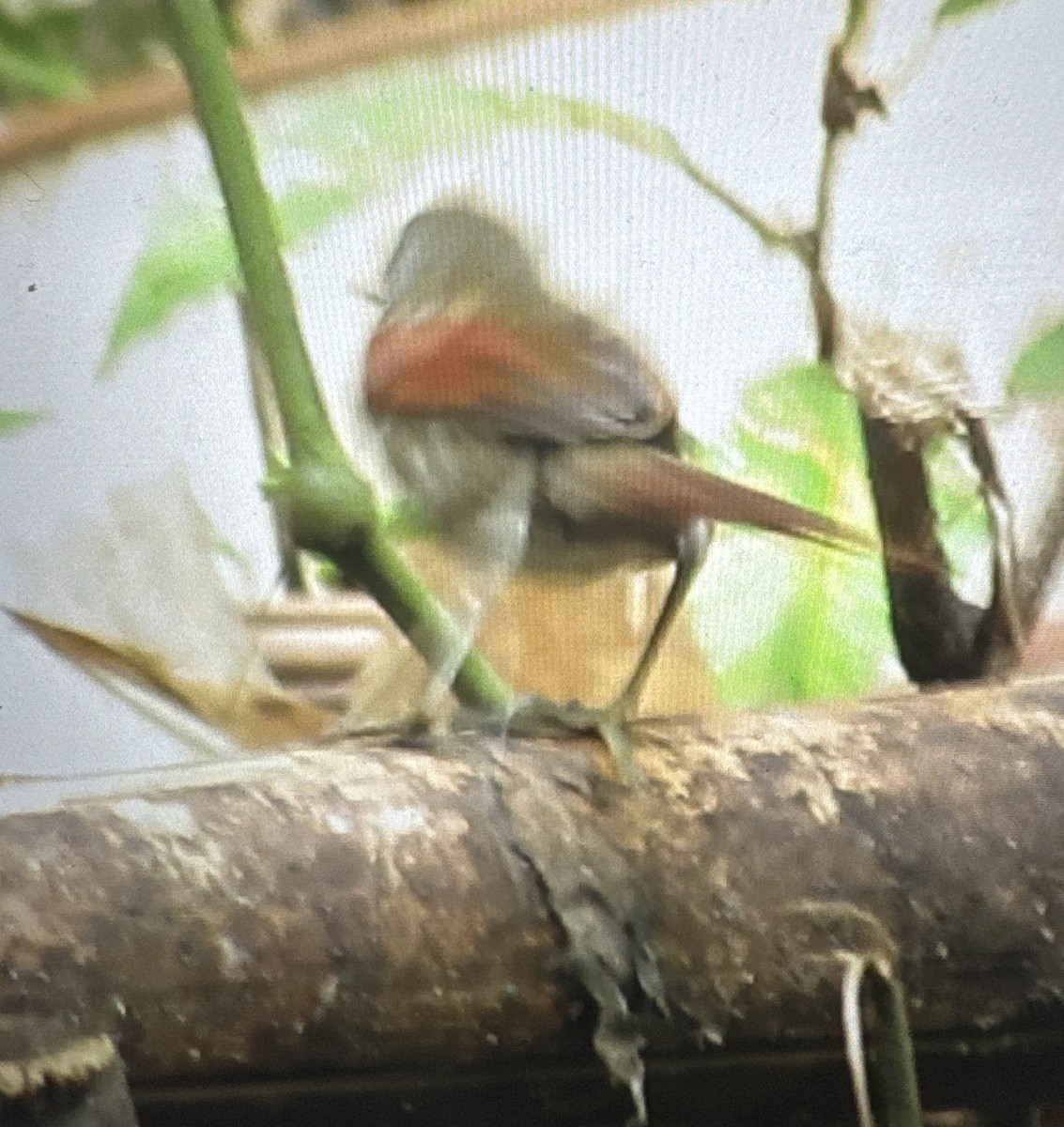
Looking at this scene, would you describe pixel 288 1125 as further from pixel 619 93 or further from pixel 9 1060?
pixel 619 93

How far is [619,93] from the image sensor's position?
522 mm

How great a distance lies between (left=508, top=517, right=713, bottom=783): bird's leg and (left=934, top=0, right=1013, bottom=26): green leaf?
220 millimetres

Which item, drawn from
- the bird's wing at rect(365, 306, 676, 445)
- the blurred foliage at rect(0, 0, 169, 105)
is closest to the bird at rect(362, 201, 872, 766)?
the bird's wing at rect(365, 306, 676, 445)

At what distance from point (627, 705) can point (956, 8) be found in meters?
0.30

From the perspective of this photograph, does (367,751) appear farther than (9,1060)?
Yes

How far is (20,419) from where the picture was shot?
0.58 m

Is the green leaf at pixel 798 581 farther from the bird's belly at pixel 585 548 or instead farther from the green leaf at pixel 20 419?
the green leaf at pixel 20 419

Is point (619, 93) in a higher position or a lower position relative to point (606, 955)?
higher

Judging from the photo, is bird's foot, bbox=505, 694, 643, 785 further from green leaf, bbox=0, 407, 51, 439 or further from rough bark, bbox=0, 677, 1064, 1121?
green leaf, bbox=0, 407, 51, 439

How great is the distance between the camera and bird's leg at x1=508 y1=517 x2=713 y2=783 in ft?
1.97

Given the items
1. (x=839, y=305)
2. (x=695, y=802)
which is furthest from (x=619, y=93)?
(x=695, y=802)

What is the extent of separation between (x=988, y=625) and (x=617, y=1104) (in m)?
0.31

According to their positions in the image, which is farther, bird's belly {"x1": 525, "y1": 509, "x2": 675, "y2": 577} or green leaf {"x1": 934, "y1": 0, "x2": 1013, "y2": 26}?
bird's belly {"x1": 525, "y1": 509, "x2": 675, "y2": 577}

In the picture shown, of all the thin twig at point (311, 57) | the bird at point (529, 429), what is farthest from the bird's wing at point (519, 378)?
the thin twig at point (311, 57)
